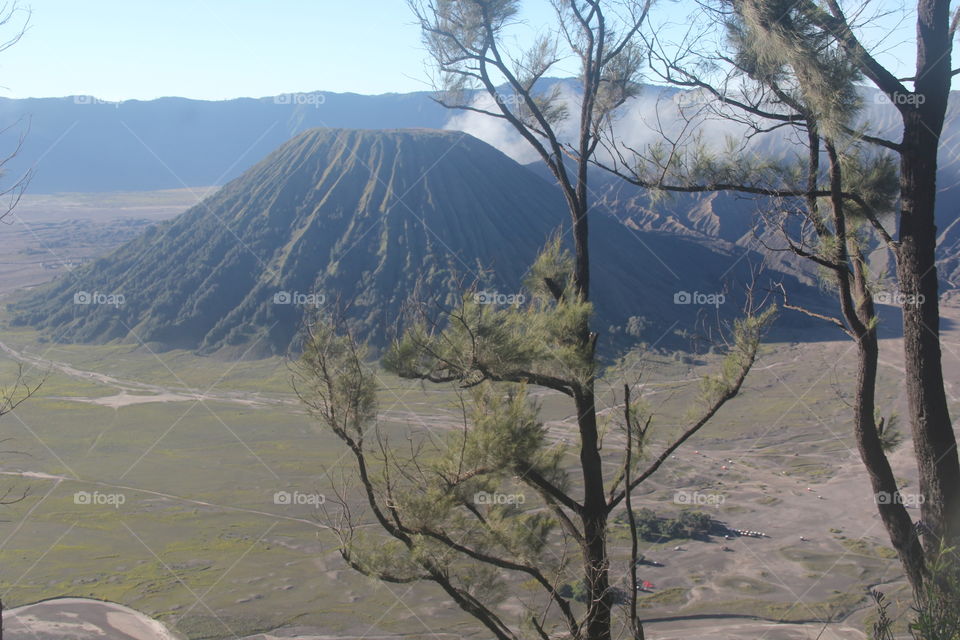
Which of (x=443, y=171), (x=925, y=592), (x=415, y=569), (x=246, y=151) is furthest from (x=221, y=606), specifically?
(x=246, y=151)

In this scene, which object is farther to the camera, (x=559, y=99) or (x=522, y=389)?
(x=559, y=99)

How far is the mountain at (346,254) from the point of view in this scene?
55719mm

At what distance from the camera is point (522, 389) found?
5246mm

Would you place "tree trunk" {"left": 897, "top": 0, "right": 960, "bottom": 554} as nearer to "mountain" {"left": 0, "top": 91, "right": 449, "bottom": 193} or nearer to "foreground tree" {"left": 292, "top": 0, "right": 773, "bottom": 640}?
"foreground tree" {"left": 292, "top": 0, "right": 773, "bottom": 640}

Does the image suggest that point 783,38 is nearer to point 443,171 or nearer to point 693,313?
point 693,313

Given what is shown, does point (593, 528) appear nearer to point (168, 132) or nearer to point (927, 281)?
point (927, 281)

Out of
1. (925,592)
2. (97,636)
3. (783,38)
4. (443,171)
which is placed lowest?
(97,636)

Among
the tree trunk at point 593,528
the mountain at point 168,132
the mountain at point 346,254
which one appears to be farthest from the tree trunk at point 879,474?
the mountain at point 168,132

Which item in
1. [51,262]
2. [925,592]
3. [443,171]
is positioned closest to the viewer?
[925,592]

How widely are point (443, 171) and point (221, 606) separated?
184 feet

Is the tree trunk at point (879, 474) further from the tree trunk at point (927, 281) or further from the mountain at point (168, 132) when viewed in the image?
the mountain at point (168, 132)

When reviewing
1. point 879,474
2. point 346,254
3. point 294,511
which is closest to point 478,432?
point 879,474

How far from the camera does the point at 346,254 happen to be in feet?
198

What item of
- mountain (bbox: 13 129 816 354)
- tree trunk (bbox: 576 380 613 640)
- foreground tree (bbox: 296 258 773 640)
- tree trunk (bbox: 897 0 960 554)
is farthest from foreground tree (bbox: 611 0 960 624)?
mountain (bbox: 13 129 816 354)
